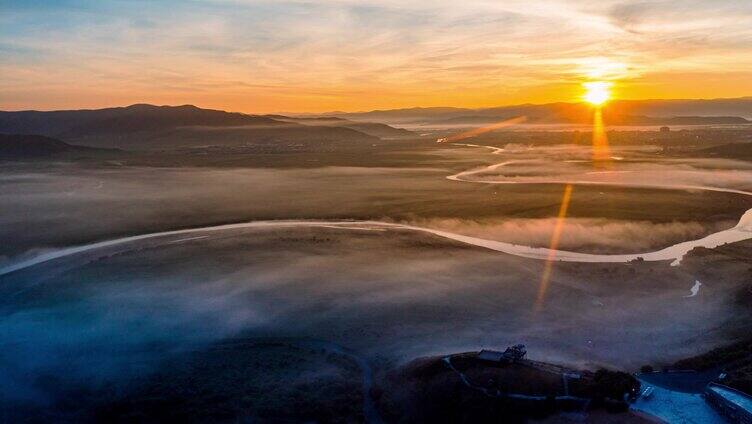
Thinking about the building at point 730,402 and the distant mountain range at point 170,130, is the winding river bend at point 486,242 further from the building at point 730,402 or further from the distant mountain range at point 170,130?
the distant mountain range at point 170,130

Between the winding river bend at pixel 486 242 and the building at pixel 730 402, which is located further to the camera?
the winding river bend at pixel 486 242

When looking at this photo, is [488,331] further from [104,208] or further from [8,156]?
[8,156]

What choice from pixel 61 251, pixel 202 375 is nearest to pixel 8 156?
pixel 61 251

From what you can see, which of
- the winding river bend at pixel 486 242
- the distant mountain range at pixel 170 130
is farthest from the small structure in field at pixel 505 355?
the distant mountain range at pixel 170 130

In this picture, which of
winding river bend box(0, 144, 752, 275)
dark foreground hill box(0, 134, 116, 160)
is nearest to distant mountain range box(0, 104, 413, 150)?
dark foreground hill box(0, 134, 116, 160)

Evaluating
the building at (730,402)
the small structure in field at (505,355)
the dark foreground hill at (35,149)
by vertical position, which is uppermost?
the dark foreground hill at (35,149)

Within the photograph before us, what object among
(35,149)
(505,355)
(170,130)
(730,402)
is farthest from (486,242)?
(170,130)
